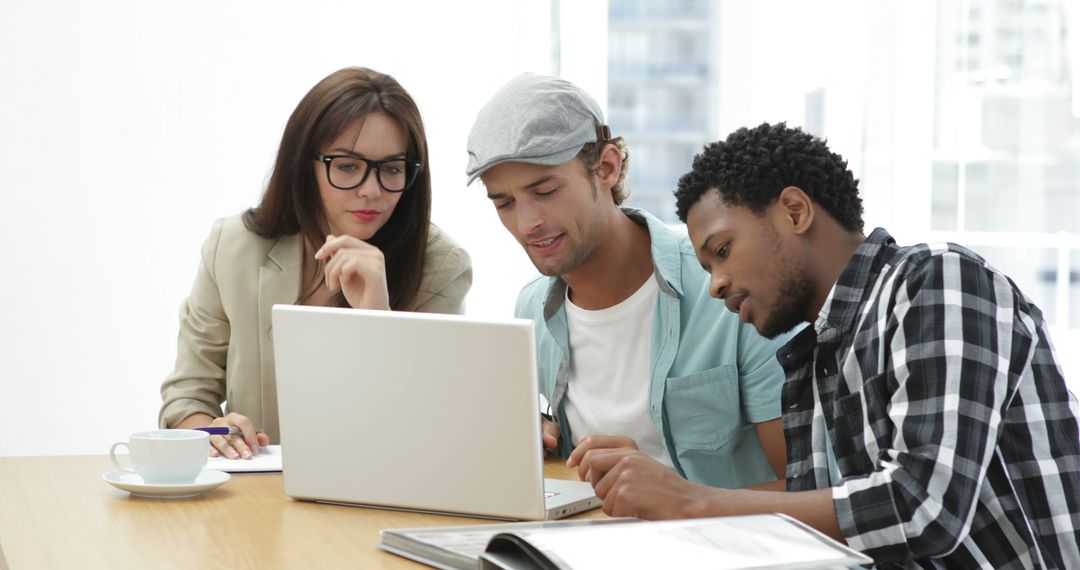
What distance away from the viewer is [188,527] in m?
1.31

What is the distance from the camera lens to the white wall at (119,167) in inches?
129

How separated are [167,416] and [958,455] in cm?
141

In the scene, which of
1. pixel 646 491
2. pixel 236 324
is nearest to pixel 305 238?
pixel 236 324

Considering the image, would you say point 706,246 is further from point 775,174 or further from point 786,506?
point 786,506

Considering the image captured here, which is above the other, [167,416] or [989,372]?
[989,372]

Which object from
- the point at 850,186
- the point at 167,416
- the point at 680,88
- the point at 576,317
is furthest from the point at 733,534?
the point at 680,88

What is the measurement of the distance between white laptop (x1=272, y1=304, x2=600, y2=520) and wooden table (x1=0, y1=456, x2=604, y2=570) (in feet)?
0.12

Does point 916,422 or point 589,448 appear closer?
point 916,422

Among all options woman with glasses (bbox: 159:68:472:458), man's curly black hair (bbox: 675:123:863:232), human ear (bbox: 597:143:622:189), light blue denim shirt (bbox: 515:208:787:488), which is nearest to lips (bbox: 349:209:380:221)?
woman with glasses (bbox: 159:68:472:458)

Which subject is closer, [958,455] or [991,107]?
[958,455]

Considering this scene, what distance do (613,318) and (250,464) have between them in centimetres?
65

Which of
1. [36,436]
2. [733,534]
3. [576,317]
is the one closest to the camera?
[733,534]

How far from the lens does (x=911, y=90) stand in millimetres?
3631

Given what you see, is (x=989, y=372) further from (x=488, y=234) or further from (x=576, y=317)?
(x=488, y=234)
